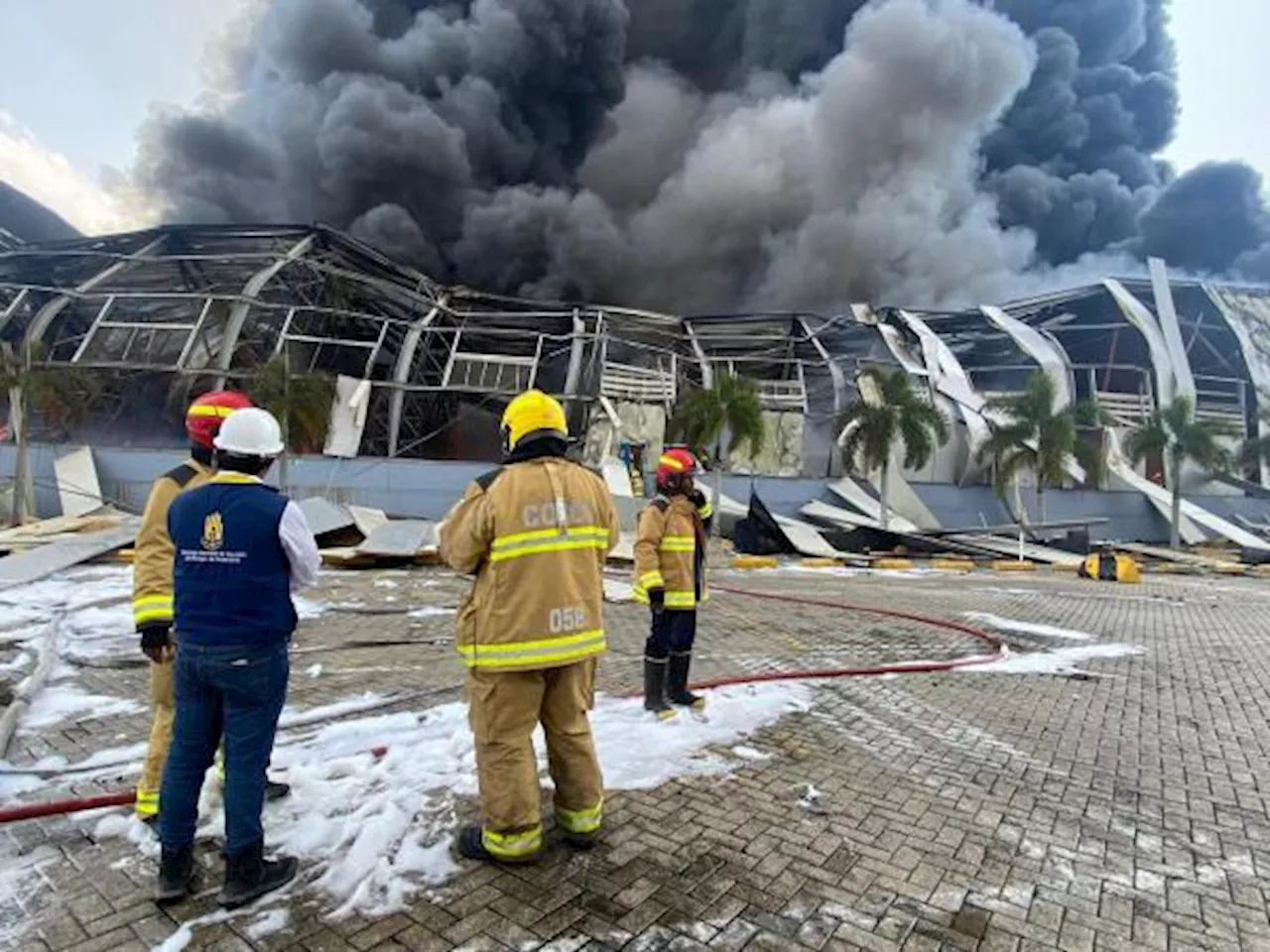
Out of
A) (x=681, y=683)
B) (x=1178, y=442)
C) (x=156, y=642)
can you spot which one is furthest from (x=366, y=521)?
(x=1178, y=442)

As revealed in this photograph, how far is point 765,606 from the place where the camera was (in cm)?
923

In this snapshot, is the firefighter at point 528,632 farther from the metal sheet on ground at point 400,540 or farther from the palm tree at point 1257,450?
the palm tree at point 1257,450

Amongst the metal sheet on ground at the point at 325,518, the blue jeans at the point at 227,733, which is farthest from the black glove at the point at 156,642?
the metal sheet on ground at the point at 325,518

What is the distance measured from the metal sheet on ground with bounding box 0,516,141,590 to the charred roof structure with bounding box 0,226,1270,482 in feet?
42.1

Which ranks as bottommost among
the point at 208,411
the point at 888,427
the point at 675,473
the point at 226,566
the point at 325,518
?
the point at 325,518

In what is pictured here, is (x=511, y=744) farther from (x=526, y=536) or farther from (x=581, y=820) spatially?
(x=526, y=536)

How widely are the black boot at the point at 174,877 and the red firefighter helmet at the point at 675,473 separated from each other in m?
2.81

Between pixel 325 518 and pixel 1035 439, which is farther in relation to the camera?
pixel 1035 439

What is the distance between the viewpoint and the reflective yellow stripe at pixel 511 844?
8.62 ft

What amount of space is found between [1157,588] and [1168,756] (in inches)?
457

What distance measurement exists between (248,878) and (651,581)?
91.6 inches

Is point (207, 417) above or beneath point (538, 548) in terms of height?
above

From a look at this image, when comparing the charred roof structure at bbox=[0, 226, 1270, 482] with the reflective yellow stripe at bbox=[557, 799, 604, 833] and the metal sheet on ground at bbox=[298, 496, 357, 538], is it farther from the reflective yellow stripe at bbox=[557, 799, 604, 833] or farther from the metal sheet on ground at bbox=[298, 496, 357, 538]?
the reflective yellow stripe at bbox=[557, 799, 604, 833]

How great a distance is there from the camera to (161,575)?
273 cm
